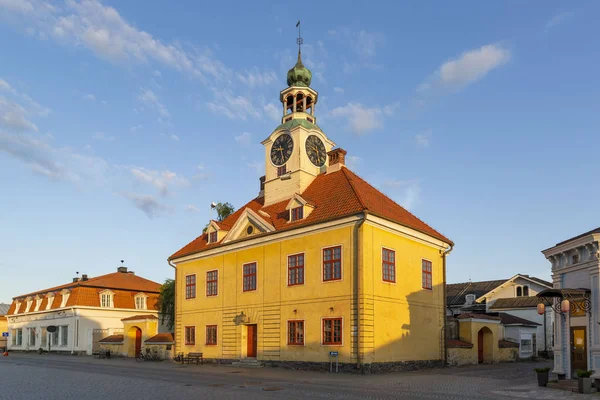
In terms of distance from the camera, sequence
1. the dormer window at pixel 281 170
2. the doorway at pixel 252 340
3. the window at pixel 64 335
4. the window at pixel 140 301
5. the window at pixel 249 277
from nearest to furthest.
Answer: the doorway at pixel 252 340
the window at pixel 249 277
the dormer window at pixel 281 170
the window at pixel 64 335
the window at pixel 140 301

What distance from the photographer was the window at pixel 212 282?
33250mm

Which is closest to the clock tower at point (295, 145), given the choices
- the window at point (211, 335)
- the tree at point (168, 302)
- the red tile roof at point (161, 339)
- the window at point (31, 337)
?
the window at point (211, 335)

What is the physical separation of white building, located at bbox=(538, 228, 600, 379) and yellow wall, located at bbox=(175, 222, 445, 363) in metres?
7.79

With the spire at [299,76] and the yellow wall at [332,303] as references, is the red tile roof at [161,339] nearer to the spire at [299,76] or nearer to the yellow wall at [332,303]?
the yellow wall at [332,303]

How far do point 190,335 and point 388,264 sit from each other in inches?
590

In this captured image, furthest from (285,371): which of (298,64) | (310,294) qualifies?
(298,64)

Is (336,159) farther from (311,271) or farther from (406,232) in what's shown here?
(311,271)

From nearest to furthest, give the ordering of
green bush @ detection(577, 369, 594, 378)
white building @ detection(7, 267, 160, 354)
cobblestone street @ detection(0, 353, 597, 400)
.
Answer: cobblestone street @ detection(0, 353, 597, 400) → green bush @ detection(577, 369, 594, 378) → white building @ detection(7, 267, 160, 354)

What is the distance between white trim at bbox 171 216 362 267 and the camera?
85.1ft

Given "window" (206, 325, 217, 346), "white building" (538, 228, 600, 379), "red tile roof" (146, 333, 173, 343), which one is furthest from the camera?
"red tile roof" (146, 333, 173, 343)

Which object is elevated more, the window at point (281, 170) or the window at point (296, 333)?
the window at point (281, 170)

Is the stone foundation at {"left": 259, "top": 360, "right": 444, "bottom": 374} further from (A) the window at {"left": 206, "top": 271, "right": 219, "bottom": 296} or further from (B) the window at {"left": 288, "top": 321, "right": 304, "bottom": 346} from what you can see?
(A) the window at {"left": 206, "top": 271, "right": 219, "bottom": 296}

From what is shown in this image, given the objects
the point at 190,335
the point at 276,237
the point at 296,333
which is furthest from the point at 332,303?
the point at 190,335

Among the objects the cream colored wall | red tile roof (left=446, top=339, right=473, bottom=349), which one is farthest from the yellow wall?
red tile roof (left=446, top=339, right=473, bottom=349)
